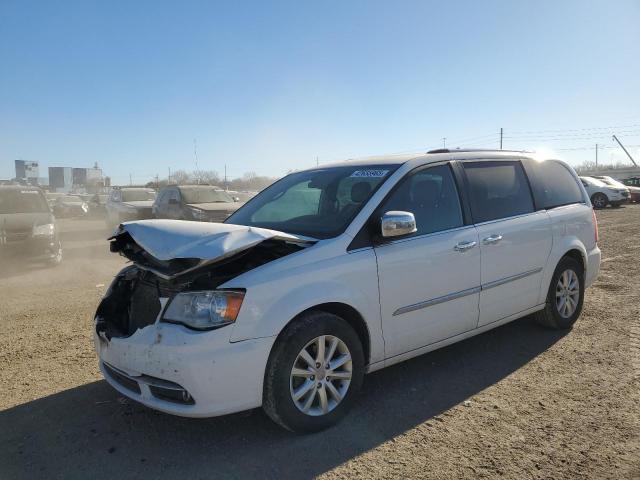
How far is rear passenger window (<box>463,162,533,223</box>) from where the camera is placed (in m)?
4.26

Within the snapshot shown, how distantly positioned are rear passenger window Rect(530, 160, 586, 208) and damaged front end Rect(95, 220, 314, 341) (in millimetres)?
2888

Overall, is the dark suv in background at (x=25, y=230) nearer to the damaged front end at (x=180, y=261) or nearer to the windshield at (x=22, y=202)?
the windshield at (x=22, y=202)

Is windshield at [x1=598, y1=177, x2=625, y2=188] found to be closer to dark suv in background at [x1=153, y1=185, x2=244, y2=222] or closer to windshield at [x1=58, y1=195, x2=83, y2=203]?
dark suv in background at [x1=153, y1=185, x2=244, y2=222]

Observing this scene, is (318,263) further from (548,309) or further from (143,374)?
(548,309)

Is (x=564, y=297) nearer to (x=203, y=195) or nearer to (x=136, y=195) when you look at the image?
(x=203, y=195)

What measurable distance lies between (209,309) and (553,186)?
3.99 meters

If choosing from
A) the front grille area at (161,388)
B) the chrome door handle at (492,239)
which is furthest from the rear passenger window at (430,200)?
the front grille area at (161,388)

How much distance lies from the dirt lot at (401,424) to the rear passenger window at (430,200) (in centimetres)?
126

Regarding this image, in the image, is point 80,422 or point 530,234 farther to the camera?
point 530,234

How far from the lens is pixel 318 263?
314 cm

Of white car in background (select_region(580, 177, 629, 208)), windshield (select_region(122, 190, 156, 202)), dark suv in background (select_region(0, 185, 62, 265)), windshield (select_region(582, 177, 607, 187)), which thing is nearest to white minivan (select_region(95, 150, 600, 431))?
dark suv in background (select_region(0, 185, 62, 265))

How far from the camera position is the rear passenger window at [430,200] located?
12.3 ft

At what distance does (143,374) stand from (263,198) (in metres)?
2.14

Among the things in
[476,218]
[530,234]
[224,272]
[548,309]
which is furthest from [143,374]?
[548,309]
